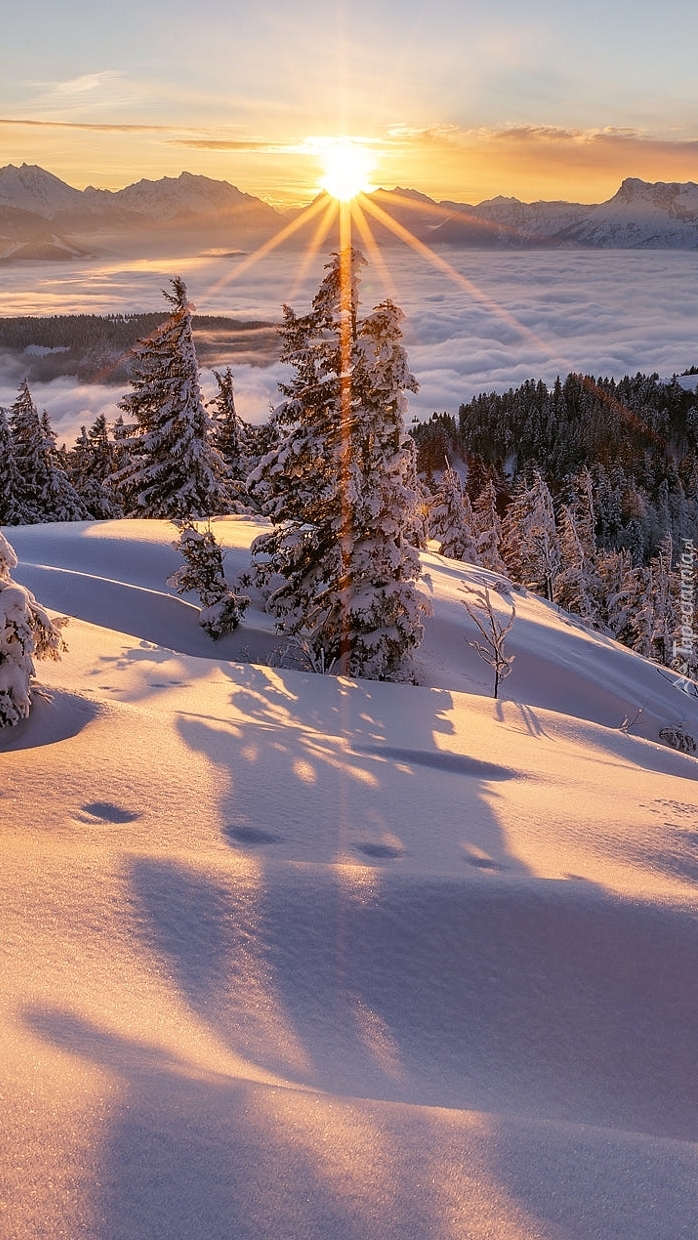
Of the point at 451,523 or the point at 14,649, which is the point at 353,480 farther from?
the point at 451,523

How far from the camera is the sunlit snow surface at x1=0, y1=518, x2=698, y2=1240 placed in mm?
2420

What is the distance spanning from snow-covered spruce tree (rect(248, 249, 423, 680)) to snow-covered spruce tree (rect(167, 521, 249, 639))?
6.79ft

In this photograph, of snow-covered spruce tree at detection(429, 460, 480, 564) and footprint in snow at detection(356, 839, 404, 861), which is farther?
snow-covered spruce tree at detection(429, 460, 480, 564)

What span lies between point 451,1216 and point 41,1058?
1.55 m

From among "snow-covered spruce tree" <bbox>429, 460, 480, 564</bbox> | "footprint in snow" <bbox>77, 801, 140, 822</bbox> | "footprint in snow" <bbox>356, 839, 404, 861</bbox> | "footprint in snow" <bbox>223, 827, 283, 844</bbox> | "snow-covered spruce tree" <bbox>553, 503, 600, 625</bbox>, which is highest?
"footprint in snow" <bbox>77, 801, 140, 822</bbox>

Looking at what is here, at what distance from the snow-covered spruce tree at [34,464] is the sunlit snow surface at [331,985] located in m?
32.9

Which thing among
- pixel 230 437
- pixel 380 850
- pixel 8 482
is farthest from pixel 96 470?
pixel 380 850

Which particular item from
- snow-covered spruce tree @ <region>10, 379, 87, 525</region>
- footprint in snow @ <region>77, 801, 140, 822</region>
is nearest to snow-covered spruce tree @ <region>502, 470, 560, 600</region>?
snow-covered spruce tree @ <region>10, 379, 87, 525</region>

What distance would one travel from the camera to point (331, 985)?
4.23 metres

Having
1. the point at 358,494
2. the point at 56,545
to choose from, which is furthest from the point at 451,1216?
the point at 56,545

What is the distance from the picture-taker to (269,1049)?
3578mm

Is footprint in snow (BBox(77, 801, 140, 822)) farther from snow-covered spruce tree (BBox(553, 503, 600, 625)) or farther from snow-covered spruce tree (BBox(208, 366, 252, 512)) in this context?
snow-covered spruce tree (BBox(553, 503, 600, 625))

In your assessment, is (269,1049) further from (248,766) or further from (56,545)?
(56,545)

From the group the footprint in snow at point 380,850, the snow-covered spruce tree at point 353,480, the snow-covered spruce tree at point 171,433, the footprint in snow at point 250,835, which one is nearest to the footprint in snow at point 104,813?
the footprint in snow at point 250,835
